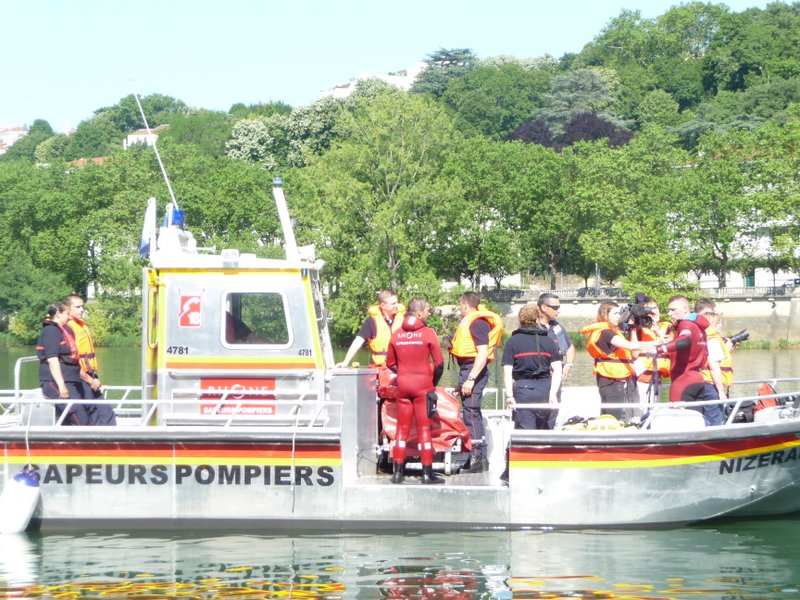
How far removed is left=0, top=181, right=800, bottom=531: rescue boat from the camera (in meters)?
11.2

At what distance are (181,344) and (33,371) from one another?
Answer: 1004 inches

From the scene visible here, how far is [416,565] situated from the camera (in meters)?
10.2

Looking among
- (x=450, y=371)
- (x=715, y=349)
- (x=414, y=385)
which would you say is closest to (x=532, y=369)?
(x=414, y=385)

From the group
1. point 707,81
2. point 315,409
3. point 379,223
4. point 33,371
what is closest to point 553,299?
point 315,409

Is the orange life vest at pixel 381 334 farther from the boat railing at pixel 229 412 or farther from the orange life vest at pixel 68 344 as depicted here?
the orange life vest at pixel 68 344

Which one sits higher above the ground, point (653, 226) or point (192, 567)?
point (653, 226)

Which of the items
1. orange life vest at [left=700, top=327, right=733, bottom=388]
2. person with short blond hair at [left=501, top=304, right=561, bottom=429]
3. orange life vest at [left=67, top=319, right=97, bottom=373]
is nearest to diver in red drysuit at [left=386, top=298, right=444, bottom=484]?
person with short blond hair at [left=501, top=304, right=561, bottom=429]

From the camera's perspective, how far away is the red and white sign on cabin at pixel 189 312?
11852 millimetres

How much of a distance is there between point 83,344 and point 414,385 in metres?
3.42

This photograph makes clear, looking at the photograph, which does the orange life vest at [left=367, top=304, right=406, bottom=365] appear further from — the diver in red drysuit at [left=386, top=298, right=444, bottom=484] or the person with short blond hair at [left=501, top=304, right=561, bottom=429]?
the person with short blond hair at [left=501, top=304, right=561, bottom=429]

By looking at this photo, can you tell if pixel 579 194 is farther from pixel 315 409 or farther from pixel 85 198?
pixel 315 409

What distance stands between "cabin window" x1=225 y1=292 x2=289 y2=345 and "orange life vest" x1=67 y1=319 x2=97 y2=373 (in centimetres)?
147

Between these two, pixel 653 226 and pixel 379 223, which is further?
pixel 653 226

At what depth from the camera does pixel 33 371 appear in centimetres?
3588
